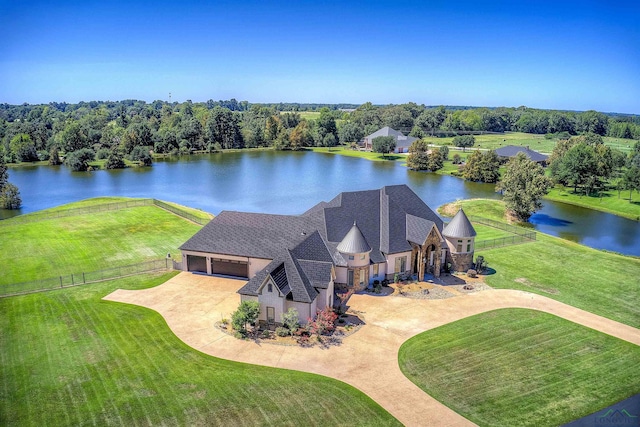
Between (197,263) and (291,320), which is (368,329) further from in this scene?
(197,263)

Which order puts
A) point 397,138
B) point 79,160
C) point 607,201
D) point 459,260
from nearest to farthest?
point 459,260
point 607,201
point 79,160
point 397,138

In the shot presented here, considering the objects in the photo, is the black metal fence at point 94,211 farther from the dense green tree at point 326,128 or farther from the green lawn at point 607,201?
the dense green tree at point 326,128

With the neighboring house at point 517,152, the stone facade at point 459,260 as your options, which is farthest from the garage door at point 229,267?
the neighboring house at point 517,152

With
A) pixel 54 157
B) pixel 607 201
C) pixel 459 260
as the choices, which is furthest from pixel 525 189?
pixel 54 157

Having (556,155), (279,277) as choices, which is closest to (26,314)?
(279,277)

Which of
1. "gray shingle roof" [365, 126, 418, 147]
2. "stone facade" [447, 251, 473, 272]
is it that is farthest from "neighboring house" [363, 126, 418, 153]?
"stone facade" [447, 251, 473, 272]

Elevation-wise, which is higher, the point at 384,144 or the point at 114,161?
the point at 384,144
